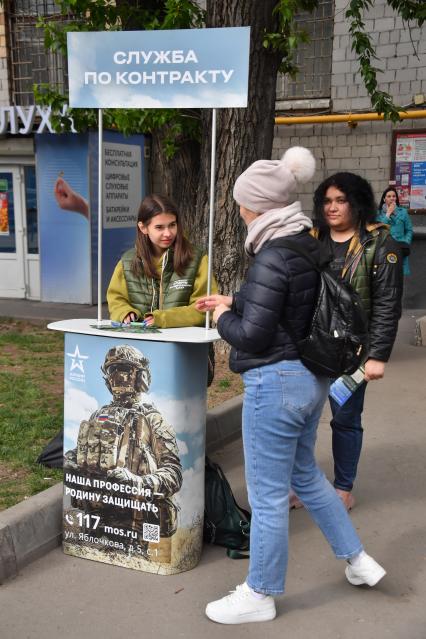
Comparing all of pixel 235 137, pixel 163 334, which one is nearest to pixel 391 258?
pixel 163 334

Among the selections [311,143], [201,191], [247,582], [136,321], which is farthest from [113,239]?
[247,582]

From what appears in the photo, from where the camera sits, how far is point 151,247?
11.8 feet

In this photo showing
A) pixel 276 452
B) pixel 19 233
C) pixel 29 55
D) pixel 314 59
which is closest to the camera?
pixel 276 452

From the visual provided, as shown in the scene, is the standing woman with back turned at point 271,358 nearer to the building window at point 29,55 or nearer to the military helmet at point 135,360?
the military helmet at point 135,360

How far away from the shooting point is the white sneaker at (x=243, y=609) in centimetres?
292

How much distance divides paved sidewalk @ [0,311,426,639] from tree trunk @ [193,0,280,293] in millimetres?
2981

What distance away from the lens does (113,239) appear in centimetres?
1054

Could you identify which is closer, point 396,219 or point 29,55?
point 396,219

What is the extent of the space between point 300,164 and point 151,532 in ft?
5.72

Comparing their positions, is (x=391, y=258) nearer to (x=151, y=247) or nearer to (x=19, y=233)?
(x=151, y=247)

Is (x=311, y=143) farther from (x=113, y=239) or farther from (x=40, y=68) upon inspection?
(x=40, y=68)

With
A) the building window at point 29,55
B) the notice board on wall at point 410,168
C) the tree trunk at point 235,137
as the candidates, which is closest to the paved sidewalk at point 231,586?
the tree trunk at point 235,137

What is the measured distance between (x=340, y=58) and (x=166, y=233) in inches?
323

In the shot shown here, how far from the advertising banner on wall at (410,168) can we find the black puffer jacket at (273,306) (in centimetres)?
842
